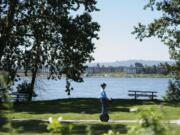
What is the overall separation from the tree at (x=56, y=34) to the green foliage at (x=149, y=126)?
3703 cm

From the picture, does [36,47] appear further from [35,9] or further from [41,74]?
[41,74]

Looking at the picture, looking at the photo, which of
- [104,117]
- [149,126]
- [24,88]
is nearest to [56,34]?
[24,88]

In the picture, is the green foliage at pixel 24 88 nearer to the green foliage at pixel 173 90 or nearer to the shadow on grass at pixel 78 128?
the green foliage at pixel 173 90

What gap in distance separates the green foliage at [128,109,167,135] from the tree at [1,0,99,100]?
37030 mm

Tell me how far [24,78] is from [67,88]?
5.58 meters

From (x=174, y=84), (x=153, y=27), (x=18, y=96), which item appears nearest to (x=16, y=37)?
(x=18, y=96)

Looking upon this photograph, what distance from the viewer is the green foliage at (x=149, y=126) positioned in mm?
3709

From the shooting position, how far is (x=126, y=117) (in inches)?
1019

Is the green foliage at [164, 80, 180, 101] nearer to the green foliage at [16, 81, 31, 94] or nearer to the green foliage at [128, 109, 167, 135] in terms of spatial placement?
the green foliage at [16, 81, 31, 94]

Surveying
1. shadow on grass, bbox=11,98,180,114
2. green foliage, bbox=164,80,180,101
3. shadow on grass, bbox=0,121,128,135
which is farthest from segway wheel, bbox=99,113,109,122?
green foliage, bbox=164,80,180,101

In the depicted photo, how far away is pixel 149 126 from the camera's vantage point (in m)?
3.77

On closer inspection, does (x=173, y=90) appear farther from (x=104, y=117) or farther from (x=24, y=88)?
(x=104, y=117)

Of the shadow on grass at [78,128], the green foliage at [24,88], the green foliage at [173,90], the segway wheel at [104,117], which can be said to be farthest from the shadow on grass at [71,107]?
the green foliage at [173,90]

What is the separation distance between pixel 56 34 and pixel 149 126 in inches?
1547
